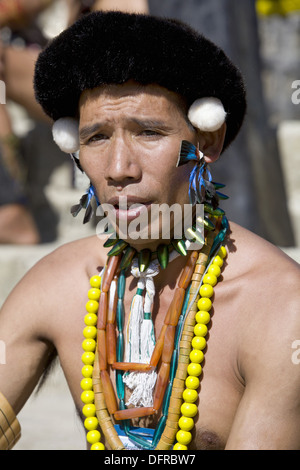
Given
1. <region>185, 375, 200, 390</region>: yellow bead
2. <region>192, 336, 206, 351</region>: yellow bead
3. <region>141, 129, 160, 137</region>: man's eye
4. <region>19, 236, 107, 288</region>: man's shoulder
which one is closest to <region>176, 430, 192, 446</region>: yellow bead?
<region>185, 375, 200, 390</region>: yellow bead

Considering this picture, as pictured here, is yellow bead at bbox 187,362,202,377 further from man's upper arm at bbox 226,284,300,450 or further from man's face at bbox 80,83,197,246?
man's face at bbox 80,83,197,246

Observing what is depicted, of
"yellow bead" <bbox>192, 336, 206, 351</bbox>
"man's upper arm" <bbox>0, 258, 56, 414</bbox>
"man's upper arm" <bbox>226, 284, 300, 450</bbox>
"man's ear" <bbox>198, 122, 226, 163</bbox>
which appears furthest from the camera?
"man's upper arm" <bbox>0, 258, 56, 414</bbox>

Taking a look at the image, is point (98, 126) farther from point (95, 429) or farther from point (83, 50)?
point (95, 429)

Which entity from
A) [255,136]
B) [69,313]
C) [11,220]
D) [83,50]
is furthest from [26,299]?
[255,136]

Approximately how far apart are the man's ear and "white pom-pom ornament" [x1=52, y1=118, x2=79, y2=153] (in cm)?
40

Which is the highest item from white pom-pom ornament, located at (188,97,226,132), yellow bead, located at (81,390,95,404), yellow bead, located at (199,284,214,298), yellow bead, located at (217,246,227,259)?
white pom-pom ornament, located at (188,97,226,132)

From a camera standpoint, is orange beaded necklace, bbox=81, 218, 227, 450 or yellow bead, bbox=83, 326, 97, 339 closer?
orange beaded necklace, bbox=81, 218, 227, 450

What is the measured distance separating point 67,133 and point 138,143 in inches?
11.9

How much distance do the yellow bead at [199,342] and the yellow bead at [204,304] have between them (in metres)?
0.09

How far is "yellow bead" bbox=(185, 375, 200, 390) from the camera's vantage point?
6.72 feet

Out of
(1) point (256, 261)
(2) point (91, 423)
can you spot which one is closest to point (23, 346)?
(2) point (91, 423)

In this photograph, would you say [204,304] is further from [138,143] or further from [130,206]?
[138,143]

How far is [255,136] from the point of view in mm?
4863

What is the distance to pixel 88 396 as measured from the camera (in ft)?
7.21
